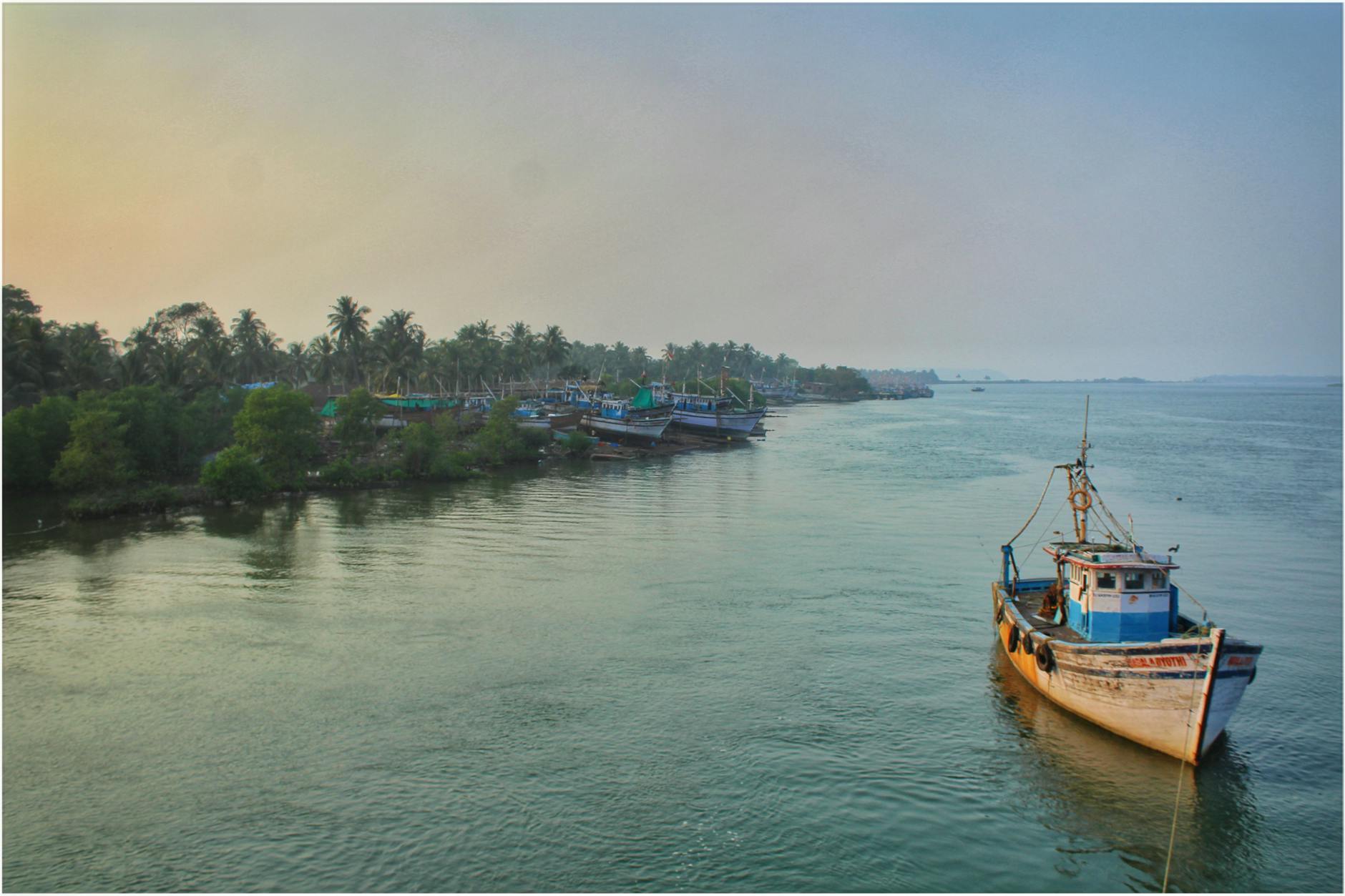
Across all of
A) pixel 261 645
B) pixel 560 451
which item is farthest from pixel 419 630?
pixel 560 451

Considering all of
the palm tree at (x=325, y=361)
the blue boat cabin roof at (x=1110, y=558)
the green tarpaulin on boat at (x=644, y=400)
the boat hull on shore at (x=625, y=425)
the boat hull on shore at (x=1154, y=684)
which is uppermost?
the palm tree at (x=325, y=361)

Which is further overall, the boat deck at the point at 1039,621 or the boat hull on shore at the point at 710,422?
the boat hull on shore at the point at 710,422

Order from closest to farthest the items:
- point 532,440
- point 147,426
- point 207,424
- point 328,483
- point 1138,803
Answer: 1. point 1138,803
2. point 147,426
3. point 328,483
4. point 207,424
5. point 532,440

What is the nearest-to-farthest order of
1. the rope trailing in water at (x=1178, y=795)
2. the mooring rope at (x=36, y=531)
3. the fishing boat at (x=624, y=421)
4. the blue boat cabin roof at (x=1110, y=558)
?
the rope trailing in water at (x=1178, y=795)
the blue boat cabin roof at (x=1110, y=558)
the mooring rope at (x=36, y=531)
the fishing boat at (x=624, y=421)

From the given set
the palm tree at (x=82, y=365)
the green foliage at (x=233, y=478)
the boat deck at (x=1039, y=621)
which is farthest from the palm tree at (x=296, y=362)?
the boat deck at (x=1039, y=621)

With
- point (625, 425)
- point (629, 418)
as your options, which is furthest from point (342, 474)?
point (629, 418)

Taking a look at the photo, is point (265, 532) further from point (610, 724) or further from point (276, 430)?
point (610, 724)

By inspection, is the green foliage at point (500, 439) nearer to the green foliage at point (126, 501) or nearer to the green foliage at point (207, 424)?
the green foliage at point (207, 424)

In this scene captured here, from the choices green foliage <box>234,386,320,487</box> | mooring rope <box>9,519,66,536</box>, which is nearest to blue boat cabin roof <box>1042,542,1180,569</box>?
mooring rope <box>9,519,66,536</box>
